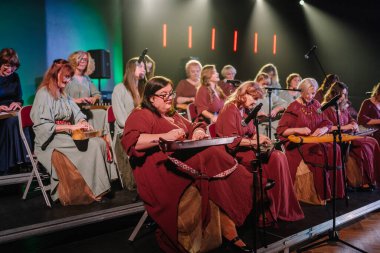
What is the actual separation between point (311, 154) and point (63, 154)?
2617 mm

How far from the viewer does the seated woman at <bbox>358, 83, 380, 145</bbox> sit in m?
5.46

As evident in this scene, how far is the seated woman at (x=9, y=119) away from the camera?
168 inches

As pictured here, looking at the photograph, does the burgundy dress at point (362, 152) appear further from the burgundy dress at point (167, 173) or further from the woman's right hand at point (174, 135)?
the woman's right hand at point (174, 135)

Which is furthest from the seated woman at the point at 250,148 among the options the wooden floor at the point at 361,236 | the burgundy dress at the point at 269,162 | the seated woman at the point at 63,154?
the seated woman at the point at 63,154

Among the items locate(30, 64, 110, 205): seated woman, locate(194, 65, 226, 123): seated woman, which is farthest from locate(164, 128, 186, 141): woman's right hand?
locate(194, 65, 226, 123): seated woman

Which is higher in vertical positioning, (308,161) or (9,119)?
(9,119)

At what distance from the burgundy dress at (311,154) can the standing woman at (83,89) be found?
213 centimetres

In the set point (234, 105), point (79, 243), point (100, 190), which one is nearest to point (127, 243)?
point (79, 243)

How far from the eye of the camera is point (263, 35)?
9375mm

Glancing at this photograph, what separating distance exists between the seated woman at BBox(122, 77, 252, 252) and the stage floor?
0.28 metres

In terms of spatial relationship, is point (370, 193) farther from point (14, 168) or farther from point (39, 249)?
point (14, 168)

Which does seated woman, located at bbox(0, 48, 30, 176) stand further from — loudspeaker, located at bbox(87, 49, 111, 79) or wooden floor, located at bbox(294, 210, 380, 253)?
wooden floor, located at bbox(294, 210, 380, 253)

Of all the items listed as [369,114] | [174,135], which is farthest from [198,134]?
[369,114]

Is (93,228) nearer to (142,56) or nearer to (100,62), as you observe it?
(142,56)
